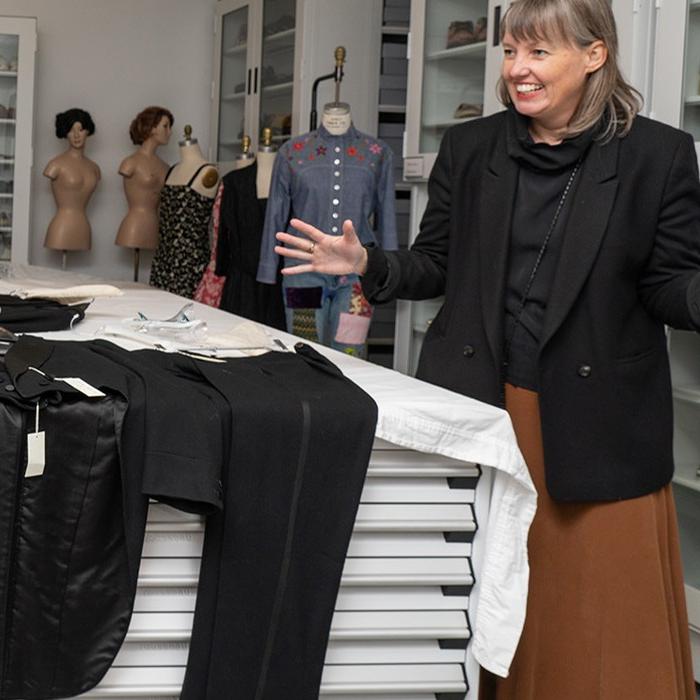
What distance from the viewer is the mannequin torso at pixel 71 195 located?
24.6 feet

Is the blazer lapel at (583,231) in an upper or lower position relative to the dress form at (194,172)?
lower

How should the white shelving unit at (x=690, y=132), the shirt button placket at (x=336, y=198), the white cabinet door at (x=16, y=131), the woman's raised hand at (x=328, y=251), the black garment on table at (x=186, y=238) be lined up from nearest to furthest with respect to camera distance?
the woman's raised hand at (x=328, y=251) → the white shelving unit at (x=690, y=132) → the shirt button placket at (x=336, y=198) → the black garment on table at (x=186, y=238) → the white cabinet door at (x=16, y=131)

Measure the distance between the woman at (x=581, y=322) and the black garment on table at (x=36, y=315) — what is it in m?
0.65

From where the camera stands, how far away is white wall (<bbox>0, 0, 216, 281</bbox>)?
7.93 meters

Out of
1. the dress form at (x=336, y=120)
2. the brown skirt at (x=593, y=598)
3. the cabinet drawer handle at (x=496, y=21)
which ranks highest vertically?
the cabinet drawer handle at (x=496, y=21)

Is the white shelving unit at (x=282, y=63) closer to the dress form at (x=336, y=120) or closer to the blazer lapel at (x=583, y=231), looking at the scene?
the dress form at (x=336, y=120)

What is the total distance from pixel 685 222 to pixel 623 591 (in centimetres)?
67

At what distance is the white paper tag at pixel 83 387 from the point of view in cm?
174

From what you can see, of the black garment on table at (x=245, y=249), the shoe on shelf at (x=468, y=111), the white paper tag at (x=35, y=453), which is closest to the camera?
the white paper tag at (x=35, y=453)

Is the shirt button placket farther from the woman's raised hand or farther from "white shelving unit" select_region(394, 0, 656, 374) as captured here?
the woman's raised hand

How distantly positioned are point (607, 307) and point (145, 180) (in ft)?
18.0

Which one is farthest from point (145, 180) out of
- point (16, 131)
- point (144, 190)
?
point (16, 131)

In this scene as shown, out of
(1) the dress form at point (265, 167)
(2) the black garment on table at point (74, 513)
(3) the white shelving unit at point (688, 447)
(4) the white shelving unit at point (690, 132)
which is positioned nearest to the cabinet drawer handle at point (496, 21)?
(4) the white shelving unit at point (690, 132)

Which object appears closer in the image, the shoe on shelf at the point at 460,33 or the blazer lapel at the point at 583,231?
the blazer lapel at the point at 583,231
